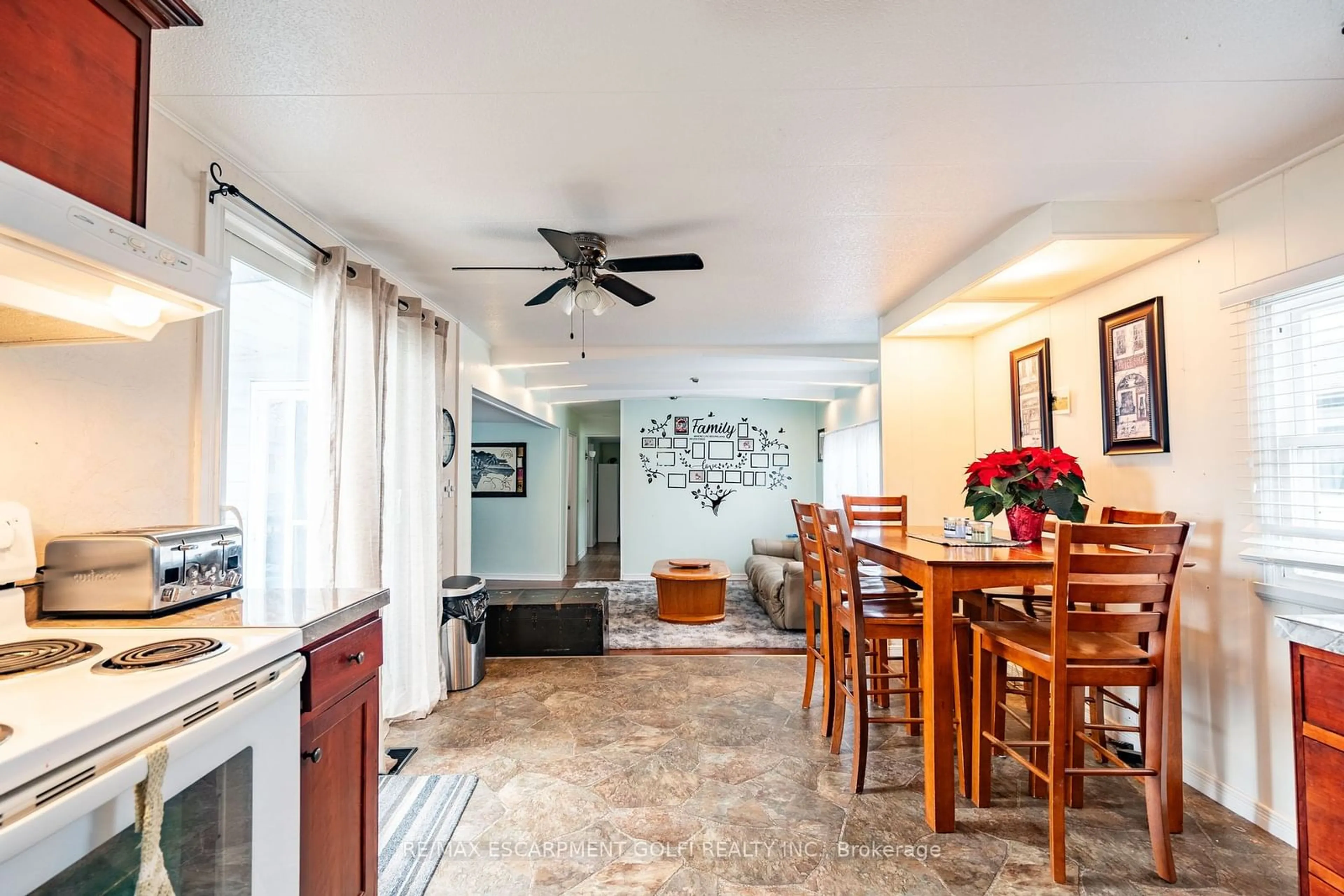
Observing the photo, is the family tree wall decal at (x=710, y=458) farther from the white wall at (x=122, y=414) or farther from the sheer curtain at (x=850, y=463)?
the white wall at (x=122, y=414)

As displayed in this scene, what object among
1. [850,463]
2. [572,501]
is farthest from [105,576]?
[572,501]

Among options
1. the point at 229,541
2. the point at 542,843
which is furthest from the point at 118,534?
the point at 542,843

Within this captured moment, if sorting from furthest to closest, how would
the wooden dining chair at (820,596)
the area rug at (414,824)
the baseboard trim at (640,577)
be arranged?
1. the baseboard trim at (640,577)
2. the wooden dining chair at (820,596)
3. the area rug at (414,824)

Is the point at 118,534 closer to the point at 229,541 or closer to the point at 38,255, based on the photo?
the point at 229,541

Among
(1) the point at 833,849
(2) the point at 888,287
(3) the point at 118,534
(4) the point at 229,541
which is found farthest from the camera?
(2) the point at 888,287

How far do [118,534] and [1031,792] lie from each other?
315cm

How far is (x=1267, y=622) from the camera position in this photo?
2.16m

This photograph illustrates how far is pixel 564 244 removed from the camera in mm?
2406

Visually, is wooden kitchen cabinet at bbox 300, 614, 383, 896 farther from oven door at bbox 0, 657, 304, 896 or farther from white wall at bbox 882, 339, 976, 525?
white wall at bbox 882, 339, 976, 525

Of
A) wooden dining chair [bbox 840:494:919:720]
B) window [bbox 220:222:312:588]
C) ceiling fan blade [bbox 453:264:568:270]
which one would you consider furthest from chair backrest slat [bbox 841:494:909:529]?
window [bbox 220:222:312:588]

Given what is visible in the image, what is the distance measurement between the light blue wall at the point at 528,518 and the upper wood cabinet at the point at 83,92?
6735 mm

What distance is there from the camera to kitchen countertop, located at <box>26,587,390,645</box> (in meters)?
1.35

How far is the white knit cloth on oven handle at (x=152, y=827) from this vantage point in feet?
2.82

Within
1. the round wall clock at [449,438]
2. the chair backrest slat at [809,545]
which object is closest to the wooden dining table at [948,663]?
the chair backrest slat at [809,545]
